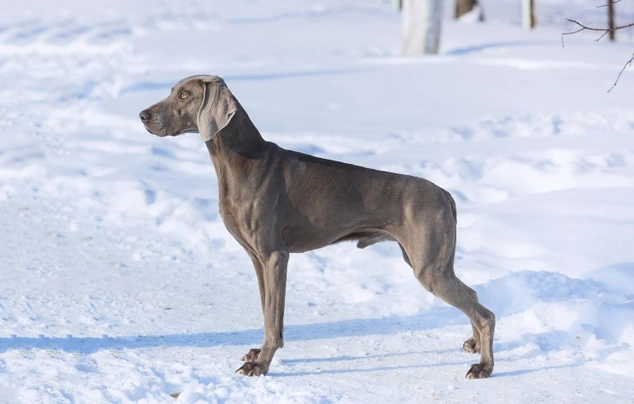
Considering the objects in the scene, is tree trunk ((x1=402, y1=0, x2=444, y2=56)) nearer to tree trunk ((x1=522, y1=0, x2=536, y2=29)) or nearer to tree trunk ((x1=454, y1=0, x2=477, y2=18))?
tree trunk ((x1=522, y1=0, x2=536, y2=29))

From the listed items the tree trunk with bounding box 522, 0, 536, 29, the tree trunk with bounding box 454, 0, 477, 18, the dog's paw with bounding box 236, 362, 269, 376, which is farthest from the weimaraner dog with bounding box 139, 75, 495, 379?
the tree trunk with bounding box 454, 0, 477, 18

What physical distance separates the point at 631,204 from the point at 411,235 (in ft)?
11.4

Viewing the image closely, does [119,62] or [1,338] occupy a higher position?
[1,338]

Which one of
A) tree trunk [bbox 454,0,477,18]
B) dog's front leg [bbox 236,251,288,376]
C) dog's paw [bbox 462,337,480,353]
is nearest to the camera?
dog's front leg [bbox 236,251,288,376]

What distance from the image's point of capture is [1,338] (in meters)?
5.36

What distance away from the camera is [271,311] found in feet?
16.8

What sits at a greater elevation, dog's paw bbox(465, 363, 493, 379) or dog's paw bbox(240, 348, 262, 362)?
dog's paw bbox(240, 348, 262, 362)

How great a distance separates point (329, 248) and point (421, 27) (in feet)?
29.8

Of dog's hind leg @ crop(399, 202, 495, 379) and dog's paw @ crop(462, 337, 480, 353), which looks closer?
dog's hind leg @ crop(399, 202, 495, 379)

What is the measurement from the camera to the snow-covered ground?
16.8 ft

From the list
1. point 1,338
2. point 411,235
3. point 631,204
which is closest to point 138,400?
point 1,338

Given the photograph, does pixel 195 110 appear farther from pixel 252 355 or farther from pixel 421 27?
pixel 421 27

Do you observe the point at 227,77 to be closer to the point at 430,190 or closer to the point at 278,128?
the point at 278,128

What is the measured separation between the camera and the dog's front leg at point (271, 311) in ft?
16.5
